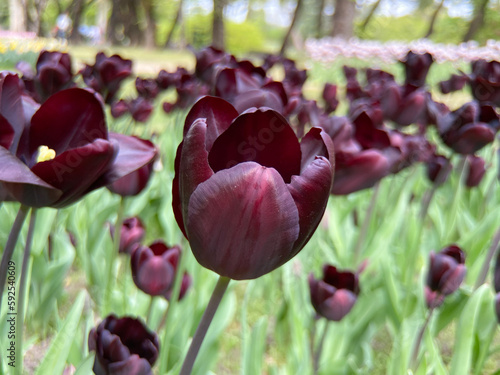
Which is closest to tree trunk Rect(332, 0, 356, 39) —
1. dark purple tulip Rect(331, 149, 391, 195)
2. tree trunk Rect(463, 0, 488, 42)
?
tree trunk Rect(463, 0, 488, 42)

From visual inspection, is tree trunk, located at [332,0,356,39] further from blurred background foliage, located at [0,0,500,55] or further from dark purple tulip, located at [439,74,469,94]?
dark purple tulip, located at [439,74,469,94]

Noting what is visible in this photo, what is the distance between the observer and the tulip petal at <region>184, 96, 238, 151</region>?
55cm

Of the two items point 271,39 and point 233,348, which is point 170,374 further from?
point 271,39

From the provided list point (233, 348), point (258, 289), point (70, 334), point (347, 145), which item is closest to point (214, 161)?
point (70, 334)

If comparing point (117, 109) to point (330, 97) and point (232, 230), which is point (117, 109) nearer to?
point (330, 97)

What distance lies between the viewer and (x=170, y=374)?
3.30 ft

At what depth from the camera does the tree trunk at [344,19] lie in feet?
42.2

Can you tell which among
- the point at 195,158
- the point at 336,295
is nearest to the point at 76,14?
the point at 336,295

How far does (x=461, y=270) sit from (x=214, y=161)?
0.71 m

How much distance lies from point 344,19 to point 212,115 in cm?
1327

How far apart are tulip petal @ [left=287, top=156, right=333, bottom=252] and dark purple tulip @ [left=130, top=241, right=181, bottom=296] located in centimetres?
55

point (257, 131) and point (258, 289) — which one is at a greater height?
point (257, 131)

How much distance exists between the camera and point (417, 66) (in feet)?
6.69

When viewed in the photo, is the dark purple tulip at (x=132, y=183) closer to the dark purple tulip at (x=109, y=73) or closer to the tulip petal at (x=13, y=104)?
the tulip petal at (x=13, y=104)
